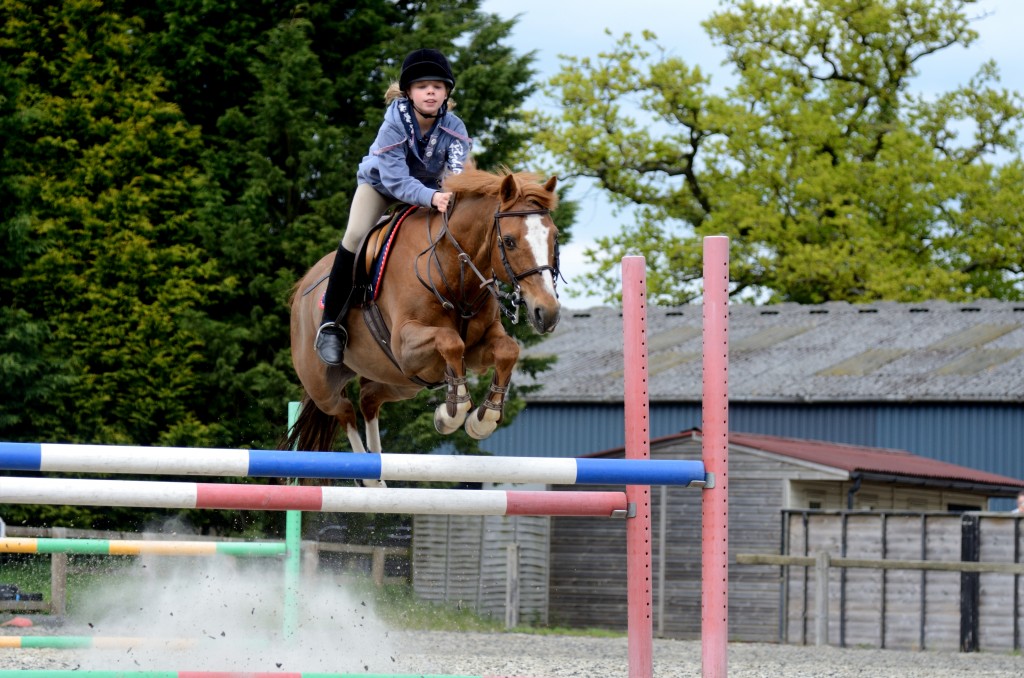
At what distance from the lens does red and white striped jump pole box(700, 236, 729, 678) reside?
13.8 feet

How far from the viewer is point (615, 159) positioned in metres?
32.8

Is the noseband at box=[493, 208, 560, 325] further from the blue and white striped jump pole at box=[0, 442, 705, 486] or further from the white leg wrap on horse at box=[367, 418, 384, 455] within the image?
the white leg wrap on horse at box=[367, 418, 384, 455]

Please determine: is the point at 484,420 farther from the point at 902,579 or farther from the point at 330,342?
the point at 902,579

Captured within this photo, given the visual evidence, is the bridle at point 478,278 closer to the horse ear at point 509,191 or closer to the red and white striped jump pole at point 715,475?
the horse ear at point 509,191

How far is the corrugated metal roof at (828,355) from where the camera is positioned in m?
21.7

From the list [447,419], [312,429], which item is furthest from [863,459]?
[447,419]

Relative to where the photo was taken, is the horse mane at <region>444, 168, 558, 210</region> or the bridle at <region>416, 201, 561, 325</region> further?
the horse mane at <region>444, 168, 558, 210</region>

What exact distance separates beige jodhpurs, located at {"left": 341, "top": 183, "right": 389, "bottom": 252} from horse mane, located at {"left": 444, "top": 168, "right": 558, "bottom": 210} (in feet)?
1.78

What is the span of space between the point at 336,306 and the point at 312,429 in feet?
3.58

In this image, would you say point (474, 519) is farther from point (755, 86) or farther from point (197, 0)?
A: point (755, 86)

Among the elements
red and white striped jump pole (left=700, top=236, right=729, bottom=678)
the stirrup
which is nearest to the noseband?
red and white striped jump pole (left=700, top=236, right=729, bottom=678)

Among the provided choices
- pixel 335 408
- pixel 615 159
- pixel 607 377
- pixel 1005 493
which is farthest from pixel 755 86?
pixel 335 408

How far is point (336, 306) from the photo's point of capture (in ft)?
18.3

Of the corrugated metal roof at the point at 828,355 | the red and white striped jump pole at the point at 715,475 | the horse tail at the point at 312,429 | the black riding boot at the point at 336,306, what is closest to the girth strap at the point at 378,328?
the black riding boot at the point at 336,306
